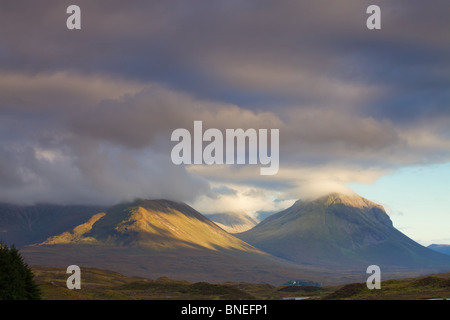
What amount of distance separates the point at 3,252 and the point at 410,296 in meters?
113

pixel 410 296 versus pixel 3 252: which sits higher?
pixel 3 252

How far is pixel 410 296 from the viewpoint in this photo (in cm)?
15975
